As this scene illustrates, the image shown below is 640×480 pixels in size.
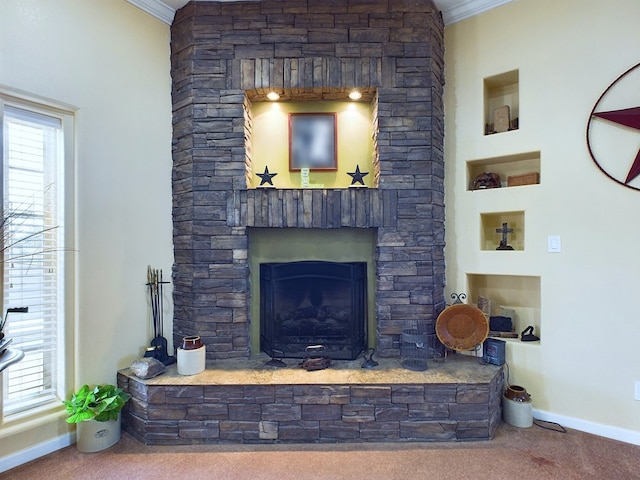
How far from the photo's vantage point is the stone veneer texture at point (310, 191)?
8.42 ft

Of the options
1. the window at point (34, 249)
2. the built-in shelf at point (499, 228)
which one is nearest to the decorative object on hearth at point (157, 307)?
the window at point (34, 249)

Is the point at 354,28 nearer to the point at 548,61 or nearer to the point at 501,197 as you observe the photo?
the point at 548,61

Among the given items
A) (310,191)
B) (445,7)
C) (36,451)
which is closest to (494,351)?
(310,191)

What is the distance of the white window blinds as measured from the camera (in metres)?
2.01

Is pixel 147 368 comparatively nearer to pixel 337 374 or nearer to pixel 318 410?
pixel 318 410

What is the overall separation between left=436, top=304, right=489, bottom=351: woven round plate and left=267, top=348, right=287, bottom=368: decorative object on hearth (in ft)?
3.95

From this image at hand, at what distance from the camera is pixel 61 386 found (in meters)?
2.20

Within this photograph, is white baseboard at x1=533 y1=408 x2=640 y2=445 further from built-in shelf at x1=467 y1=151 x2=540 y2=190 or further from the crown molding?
the crown molding

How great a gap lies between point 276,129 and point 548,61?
2.09m

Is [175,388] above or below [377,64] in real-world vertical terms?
below

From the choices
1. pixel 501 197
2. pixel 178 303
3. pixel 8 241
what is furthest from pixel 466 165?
pixel 8 241

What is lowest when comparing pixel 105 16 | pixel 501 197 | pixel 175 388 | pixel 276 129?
pixel 175 388

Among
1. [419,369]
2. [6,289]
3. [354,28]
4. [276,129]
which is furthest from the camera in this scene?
Result: [276,129]

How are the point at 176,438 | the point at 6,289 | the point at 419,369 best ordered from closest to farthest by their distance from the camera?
the point at 6,289, the point at 176,438, the point at 419,369
